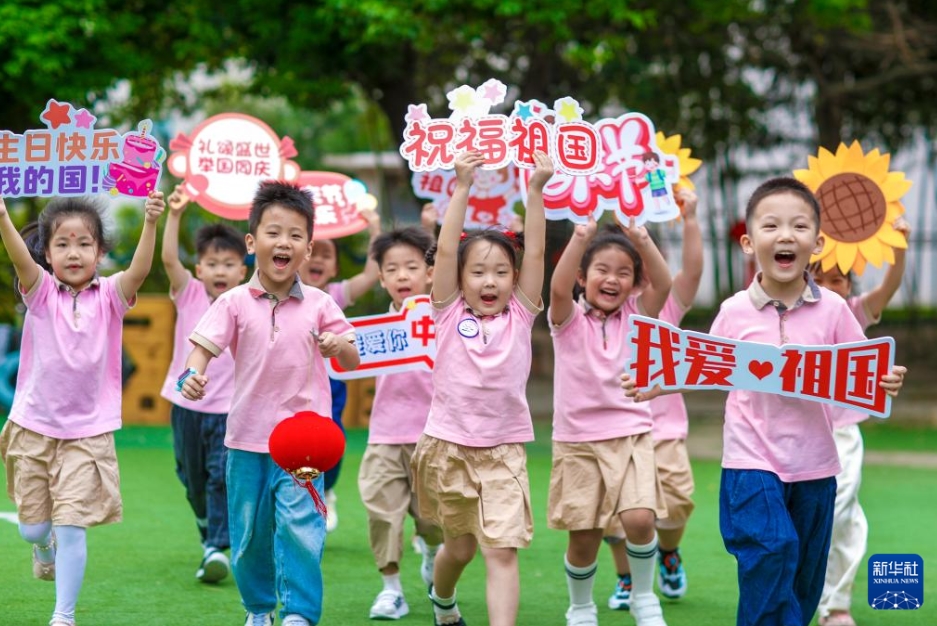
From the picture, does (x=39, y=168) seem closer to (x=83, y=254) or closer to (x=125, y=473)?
(x=83, y=254)

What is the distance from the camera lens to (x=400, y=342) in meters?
5.92

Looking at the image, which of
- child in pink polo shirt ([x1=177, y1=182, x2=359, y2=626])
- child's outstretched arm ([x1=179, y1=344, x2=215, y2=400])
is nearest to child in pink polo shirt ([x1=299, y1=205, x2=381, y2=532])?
child in pink polo shirt ([x1=177, y1=182, x2=359, y2=626])

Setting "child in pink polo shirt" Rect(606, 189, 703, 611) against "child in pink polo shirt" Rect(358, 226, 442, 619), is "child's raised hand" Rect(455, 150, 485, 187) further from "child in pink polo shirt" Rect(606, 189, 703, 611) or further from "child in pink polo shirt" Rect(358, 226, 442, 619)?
"child in pink polo shirt" Rect(606, 189, 703, 611)

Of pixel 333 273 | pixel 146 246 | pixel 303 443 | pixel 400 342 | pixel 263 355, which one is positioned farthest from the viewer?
pixel 333 273

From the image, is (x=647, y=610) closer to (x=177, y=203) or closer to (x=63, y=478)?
(x=63, y=478)

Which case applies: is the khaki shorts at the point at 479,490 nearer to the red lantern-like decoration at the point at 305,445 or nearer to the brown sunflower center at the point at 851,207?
the red lantern-like decoration at the point at 305,445

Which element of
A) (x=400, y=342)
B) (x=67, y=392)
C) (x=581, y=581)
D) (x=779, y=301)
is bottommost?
(x=581, y=581)

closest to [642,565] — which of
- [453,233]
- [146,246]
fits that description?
[453,233]

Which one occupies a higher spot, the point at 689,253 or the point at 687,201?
the point at 687,201

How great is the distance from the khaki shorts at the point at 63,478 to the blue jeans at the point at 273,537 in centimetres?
49

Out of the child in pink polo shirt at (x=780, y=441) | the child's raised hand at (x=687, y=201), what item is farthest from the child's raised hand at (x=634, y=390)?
the child's raised hand at (x=687, y=201)

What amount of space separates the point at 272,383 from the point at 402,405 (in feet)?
4.19

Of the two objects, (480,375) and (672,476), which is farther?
(672,476)

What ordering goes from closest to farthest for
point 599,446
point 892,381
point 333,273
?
point 892,381
point 599,446
point 333,273
